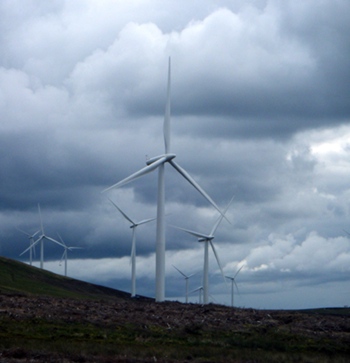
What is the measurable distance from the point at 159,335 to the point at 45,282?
405 feet

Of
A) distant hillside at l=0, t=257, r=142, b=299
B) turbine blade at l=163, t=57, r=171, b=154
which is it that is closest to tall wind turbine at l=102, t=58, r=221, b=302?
turbine blade at l=163, t=57, r=171, b=154

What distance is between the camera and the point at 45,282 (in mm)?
166125

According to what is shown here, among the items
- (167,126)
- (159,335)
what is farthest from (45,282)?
(159,335)

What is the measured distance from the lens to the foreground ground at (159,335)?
3558cm

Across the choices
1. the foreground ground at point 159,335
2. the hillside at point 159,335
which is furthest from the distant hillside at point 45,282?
the foreground ground at point 159,335

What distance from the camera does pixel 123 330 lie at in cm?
4756

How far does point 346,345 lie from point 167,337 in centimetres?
1146

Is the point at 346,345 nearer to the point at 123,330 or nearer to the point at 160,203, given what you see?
the point at 123,330

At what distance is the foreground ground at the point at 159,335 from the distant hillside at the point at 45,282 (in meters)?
82.9

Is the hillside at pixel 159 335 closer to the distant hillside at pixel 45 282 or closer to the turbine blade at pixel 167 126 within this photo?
the turbine blade at pixel 167 126

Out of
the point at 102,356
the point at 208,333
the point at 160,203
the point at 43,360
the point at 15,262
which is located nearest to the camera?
the point at 43,360

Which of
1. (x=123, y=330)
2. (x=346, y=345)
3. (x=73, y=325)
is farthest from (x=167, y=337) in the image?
(x=346, y=345)

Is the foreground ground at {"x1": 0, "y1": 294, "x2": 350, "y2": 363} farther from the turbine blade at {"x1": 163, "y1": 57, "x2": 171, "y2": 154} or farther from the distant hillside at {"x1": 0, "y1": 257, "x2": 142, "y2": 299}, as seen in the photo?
the distant hillside at {"x1": 0, "y1": 257, "x2": 142, "y2": 299}

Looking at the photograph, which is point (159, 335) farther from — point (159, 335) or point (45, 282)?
point (45, 282)
